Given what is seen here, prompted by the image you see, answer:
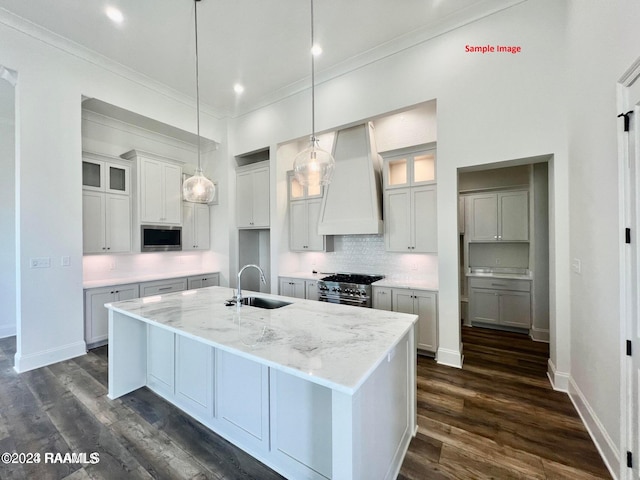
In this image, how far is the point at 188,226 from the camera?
5047mm

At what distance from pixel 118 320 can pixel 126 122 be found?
3.57 metres

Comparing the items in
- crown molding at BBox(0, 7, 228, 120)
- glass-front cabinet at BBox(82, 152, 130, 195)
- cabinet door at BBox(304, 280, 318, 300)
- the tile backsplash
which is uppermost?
crown molding at BBox(0, 7, 228, 120)

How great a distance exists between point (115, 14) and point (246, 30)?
53.8 inches

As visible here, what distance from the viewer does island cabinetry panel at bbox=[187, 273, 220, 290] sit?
4809 mm

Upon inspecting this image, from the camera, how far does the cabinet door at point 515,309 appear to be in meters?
3.94

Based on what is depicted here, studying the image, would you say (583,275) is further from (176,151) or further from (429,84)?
(176,151)

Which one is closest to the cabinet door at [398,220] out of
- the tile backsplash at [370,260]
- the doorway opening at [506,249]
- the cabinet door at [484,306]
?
the tile backsplash at [370,260]

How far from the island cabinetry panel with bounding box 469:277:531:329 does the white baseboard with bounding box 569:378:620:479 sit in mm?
1752

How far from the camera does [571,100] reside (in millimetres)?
2383

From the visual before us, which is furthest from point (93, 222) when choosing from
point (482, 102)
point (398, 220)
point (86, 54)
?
point (482, 102)

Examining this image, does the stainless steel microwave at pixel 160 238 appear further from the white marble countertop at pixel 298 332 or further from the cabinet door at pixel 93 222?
the white marble countertop at pixel 298 332

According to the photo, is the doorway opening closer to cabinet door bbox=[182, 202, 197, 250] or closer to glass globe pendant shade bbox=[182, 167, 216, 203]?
glass globe pendant shade bbox=[182, 167, 216, 203]

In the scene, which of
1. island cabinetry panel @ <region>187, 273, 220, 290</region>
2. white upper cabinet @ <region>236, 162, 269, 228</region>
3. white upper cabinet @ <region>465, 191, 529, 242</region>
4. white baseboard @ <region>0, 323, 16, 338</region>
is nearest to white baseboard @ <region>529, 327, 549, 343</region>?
white upper cabinet @ <region>465, 191, 529, 242</region>

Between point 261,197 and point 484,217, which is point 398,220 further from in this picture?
point 261,197
